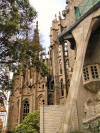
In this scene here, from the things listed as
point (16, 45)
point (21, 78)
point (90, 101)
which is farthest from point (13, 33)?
point (21, 78)

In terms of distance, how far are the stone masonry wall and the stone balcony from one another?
10.1ft

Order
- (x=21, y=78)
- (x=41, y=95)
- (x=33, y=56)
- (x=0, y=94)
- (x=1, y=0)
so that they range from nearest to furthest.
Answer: (x=0, y=94) → (x=1, y=0) → (x=33, y=56) → (x=41, y=95) → (x=21, y=78)

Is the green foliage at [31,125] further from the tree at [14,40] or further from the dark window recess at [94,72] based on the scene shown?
the dark window recess at [94,72]

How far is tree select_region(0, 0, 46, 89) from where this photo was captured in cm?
1074

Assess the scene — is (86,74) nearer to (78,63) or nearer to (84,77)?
(84,77)

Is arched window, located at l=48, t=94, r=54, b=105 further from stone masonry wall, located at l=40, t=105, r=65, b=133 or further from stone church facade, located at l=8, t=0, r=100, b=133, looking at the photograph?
stone masonry wall, located at l=40, t=105, r=65, b=133

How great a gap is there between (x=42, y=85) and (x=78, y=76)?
2083 centimetres

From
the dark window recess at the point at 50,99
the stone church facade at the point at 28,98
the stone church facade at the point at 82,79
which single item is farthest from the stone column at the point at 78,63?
the dark window recess at the point at 50,99

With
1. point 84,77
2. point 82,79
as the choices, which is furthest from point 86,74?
point 82,79

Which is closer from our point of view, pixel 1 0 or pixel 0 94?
pixel 0 94

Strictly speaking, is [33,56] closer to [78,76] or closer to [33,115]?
[78,76]

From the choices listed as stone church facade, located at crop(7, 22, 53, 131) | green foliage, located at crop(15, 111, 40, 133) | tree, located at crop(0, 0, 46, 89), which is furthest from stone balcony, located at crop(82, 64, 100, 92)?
stone church facade, located at crop(7, 22, 53, 131)

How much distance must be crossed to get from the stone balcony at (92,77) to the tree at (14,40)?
4283mm

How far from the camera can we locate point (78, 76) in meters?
10.9
